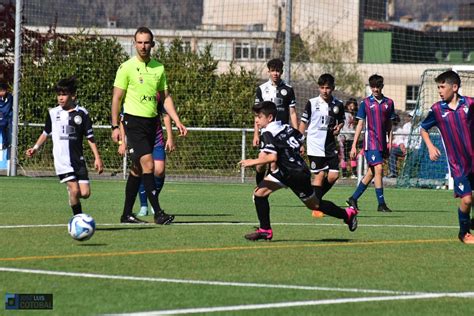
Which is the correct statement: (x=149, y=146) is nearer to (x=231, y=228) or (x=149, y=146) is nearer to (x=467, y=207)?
(x=231, y=228)

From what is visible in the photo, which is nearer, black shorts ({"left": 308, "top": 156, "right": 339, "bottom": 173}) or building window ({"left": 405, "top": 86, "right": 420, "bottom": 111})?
black shorts ({"left": 308, "top": 156, "right": 339, "bottom": 173})

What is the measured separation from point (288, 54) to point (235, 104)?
4910mm

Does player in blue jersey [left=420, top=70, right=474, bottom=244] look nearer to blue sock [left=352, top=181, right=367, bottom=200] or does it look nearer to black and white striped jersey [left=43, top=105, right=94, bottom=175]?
black and white striped jersey [left=43, top=105, right=94, bottom=175]

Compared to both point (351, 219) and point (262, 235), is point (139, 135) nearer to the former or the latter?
point (262, 235)

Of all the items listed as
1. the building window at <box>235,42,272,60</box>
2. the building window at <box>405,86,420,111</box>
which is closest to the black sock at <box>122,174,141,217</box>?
the building window at <box>405,86,420,111</box>

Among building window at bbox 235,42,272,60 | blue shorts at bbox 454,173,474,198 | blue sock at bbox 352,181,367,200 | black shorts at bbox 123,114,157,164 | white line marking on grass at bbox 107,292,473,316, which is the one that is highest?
building window at bbox 235,42,272,60

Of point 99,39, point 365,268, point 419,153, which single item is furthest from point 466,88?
point 365,268

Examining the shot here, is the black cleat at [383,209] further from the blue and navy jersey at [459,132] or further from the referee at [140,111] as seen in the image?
the blue and navy jersey at [459,132]

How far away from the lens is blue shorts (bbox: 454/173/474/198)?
467 inches

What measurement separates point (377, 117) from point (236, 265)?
28.9 feet

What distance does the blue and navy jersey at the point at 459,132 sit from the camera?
11828mm

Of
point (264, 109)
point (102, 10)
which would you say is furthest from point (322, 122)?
point (102, 10)

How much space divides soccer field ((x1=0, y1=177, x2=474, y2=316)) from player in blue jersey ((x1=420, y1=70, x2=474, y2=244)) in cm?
44

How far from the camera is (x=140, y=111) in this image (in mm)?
13172
